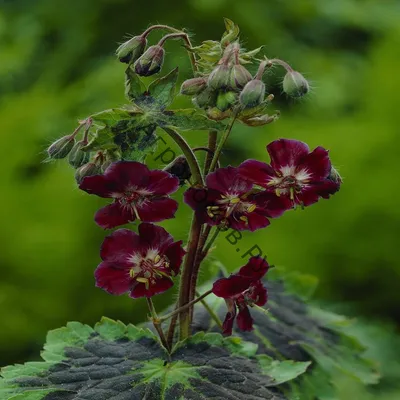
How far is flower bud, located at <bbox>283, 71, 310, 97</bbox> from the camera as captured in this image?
33.9 inches

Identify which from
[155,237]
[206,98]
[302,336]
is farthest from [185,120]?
[302,336]

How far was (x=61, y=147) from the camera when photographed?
0.90 m

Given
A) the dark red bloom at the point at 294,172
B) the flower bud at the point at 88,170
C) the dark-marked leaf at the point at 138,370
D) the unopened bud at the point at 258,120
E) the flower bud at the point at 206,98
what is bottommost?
the dark-marked leaf at the point at 138,370

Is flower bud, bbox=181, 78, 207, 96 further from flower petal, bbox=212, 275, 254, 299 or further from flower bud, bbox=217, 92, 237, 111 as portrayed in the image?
flower petal, bbox=212, 275, 254, 299

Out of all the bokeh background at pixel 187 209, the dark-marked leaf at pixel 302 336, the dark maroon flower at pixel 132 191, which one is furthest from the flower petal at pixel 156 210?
the bokeh background at pixel 187 209

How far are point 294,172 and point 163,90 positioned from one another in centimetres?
16

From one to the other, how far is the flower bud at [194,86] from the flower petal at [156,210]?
11cm

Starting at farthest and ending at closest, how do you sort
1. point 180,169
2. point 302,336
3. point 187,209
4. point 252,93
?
1. point 187,209
2. point 302,336
3. point 180,169
4. point 252,93

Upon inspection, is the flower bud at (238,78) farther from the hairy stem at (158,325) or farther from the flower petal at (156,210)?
the hairy stem at (158,325)

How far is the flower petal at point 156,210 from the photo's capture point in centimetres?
86

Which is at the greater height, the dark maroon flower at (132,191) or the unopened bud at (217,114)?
the unopened bud at (217,114)

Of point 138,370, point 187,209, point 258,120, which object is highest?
point 187,209

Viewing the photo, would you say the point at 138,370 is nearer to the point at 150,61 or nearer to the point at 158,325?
the point at 158,325

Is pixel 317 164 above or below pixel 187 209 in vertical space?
below
